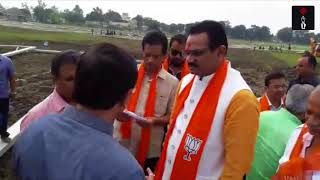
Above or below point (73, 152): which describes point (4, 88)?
below

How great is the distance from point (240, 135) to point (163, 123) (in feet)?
3.74

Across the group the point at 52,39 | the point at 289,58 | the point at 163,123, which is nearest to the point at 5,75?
the point at 163,123

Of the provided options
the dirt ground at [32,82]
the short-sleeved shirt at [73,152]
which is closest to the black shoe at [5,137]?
the dirt ground at [32,82]

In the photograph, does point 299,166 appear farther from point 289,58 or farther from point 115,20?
point 115,20

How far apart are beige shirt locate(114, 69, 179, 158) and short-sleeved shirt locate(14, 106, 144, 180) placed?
81.0 inches

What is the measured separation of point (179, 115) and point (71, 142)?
150 centimetres

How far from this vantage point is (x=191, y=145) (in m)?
2.80

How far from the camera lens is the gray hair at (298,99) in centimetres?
279

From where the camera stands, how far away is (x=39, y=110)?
2709mm

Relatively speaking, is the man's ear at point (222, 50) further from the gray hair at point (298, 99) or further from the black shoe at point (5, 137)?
the black shoe at point (5, 137)

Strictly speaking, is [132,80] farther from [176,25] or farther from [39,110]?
[176,25]

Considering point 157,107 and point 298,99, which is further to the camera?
point 157,107

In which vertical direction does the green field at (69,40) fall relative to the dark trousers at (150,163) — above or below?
above

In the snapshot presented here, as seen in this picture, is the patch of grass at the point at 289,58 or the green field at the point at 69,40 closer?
the patch of grass at the point at 289,58
